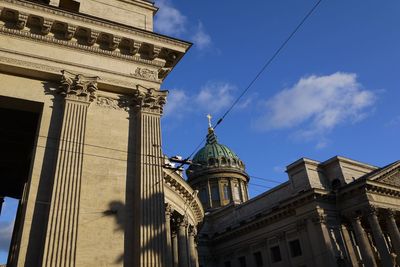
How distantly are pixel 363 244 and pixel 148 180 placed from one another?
28639mm

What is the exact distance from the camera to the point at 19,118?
1569cm

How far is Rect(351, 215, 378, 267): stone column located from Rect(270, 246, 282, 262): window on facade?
8.34 meters

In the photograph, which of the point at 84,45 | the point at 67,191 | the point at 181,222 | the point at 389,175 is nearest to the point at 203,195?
the point at 389,175

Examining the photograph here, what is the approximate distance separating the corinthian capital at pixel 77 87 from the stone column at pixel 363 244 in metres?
30.0

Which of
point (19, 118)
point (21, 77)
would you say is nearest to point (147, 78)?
point (21, 77)

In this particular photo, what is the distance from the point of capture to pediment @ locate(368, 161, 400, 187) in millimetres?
37281

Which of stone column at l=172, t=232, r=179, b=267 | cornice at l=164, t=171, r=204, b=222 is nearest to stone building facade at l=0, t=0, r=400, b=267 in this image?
cornice at l=164, t=171, r=204, b=222

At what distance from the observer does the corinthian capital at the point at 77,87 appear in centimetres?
1287

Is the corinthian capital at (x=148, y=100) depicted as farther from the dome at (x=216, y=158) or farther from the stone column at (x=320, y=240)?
the dome at (x=216, y=158)

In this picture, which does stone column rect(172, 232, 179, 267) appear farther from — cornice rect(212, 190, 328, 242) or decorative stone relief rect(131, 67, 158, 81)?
cornice rect(212, 190, 328, 242)

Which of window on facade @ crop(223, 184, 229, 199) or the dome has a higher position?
the dome

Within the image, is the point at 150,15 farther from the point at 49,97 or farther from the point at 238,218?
the point at 238,218

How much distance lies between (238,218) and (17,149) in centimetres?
3420

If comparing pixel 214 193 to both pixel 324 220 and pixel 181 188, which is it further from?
pixel 181 188
